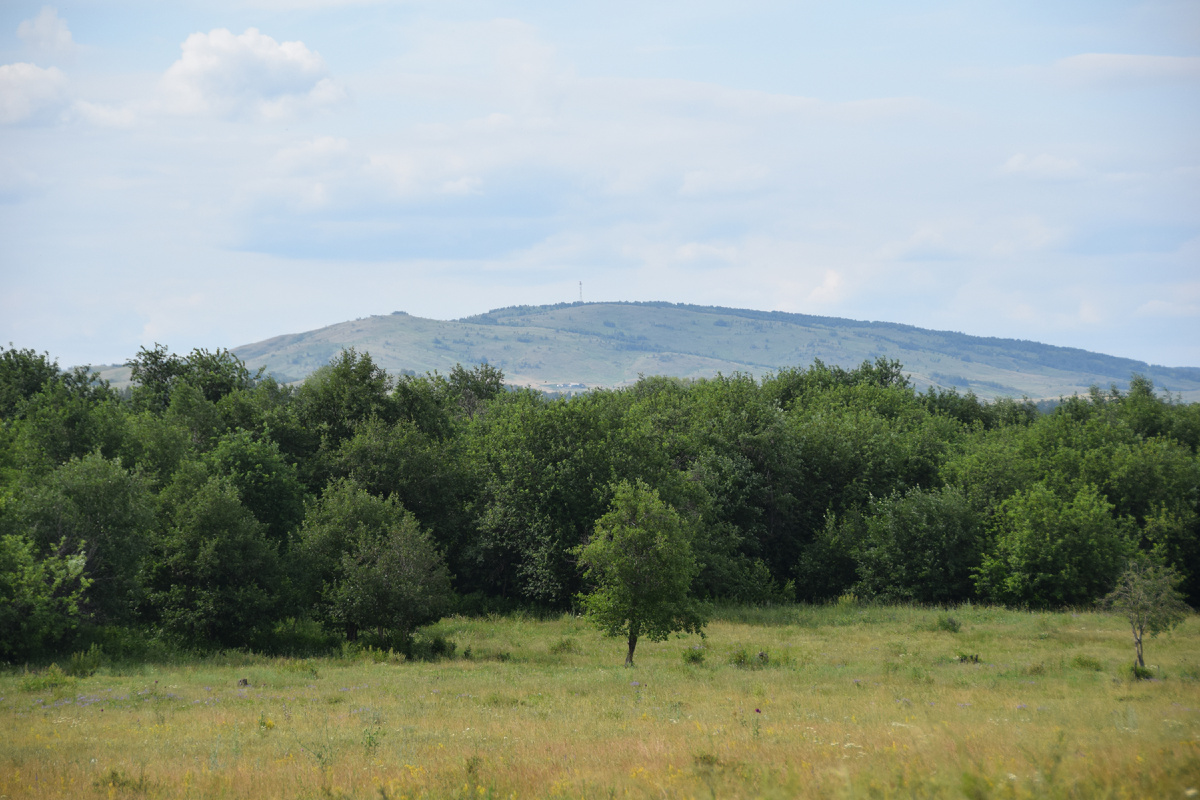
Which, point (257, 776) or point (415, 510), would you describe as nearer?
point (257, 776)

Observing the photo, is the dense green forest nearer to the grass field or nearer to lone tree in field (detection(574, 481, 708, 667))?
the grass field

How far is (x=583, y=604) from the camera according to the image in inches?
1043

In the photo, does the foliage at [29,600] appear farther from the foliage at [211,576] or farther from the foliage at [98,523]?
the foliage at [211,576]

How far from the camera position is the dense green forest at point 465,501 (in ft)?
88.5

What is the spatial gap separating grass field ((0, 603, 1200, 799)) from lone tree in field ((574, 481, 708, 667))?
1.67 meters

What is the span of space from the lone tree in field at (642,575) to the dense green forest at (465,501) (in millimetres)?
6979

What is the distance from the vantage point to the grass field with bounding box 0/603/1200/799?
902 cm

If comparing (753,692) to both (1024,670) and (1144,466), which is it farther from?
(1144,466)

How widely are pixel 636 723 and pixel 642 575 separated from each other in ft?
33.7

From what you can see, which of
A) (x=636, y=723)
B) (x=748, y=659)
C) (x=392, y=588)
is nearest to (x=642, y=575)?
(x=748, y=659)

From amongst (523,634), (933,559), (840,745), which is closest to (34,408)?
(523,634)

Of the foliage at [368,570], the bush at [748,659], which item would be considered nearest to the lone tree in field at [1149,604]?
the bush at [748,659]

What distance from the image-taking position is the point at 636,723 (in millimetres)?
15133

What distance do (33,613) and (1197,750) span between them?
28363 millimetres
